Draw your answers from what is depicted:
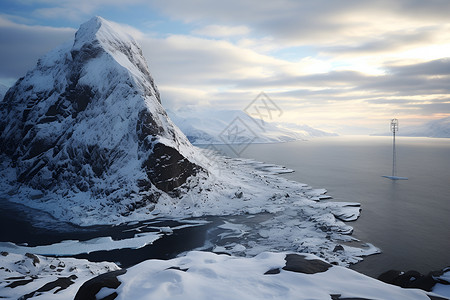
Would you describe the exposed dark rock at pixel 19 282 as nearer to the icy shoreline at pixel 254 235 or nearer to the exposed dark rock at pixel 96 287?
the icy shoreline at pixel 254 235

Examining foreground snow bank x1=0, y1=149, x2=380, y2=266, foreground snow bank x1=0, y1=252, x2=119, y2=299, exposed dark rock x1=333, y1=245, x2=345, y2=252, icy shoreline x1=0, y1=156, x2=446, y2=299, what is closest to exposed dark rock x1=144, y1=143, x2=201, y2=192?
foreground snow bank x1=0, y1=149, x2=380, y2=266

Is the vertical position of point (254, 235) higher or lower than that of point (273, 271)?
lower

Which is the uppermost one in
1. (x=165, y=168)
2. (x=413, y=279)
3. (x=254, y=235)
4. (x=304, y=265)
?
(x=165, y=168)

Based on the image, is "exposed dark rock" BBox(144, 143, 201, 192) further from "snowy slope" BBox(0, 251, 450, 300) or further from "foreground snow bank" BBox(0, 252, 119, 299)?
"snowy slope" BBox(0, 251, 450, 300)

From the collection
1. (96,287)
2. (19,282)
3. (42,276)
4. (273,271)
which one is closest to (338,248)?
(273,271)

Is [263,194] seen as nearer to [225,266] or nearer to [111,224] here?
[111,224]

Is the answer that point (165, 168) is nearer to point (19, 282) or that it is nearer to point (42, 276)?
point (42, 276)

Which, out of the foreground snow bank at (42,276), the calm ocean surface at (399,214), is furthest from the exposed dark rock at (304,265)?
the calm ocean surface at (399,214)

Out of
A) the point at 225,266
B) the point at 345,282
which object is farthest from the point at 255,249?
the point at 345,282
